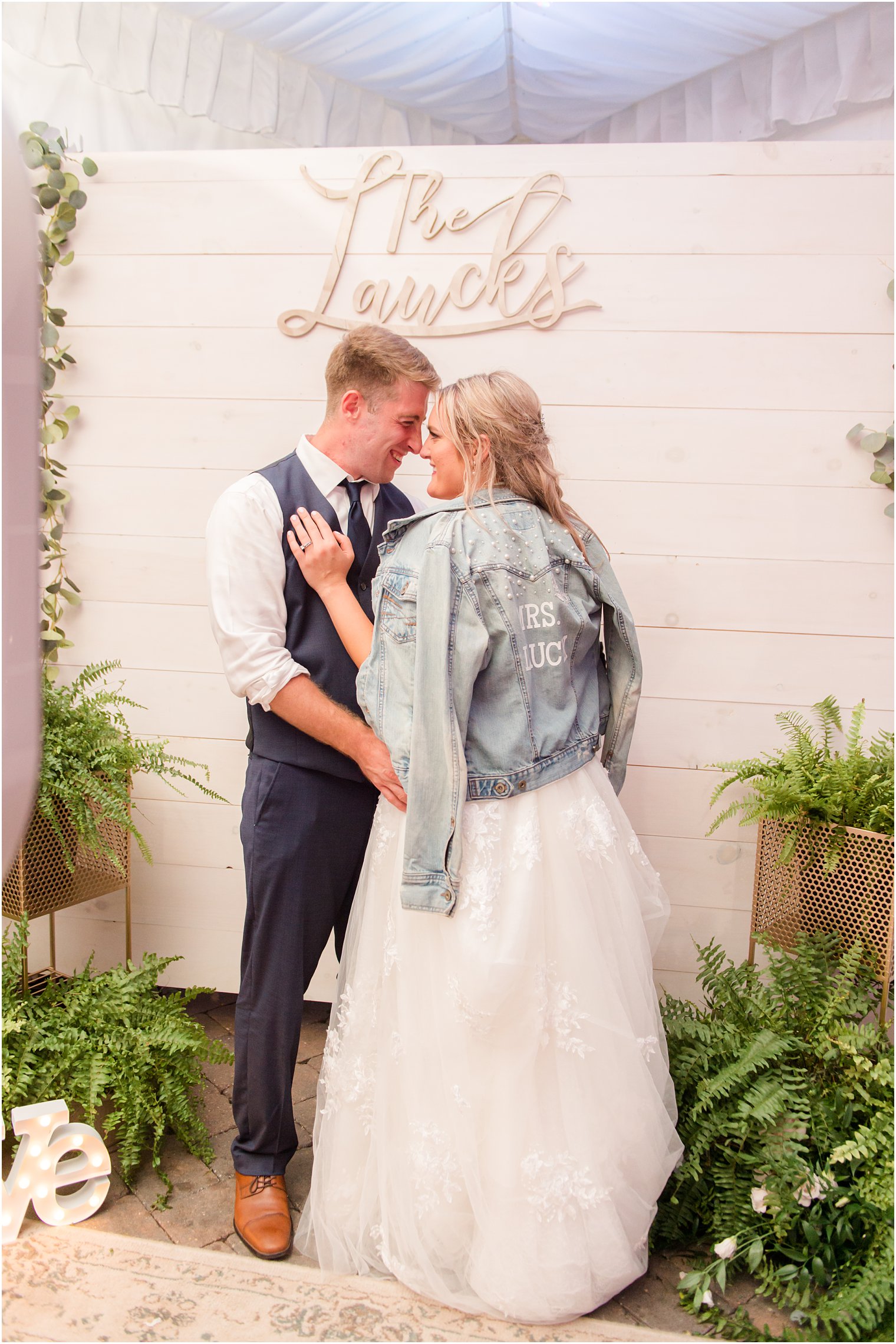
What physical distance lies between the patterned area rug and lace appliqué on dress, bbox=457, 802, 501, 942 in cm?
74

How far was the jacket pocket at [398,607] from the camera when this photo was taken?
5.84 feet

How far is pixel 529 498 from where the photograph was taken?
1848 mm

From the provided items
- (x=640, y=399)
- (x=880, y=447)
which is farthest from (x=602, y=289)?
(x=880, y=447)

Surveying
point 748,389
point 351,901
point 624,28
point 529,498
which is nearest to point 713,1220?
point 351,901

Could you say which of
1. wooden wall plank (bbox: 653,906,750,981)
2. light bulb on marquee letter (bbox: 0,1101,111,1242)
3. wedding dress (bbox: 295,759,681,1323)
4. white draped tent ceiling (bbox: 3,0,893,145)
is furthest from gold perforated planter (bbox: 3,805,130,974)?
white draped tent ceiling (bbox: 3,0,893,145)

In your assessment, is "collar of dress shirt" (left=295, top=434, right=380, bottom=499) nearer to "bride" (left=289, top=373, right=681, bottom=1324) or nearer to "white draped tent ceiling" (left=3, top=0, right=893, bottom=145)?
"bride" (left=289, top=373, right=681, bottom=1324)

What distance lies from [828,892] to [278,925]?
1236 millimetres

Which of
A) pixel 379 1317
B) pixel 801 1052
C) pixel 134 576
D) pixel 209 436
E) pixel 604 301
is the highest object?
pixel 604 301

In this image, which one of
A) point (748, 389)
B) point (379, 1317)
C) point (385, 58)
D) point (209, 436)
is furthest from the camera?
point (385, 58)

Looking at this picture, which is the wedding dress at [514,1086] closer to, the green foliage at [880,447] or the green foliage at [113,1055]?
the green foliage at [113,1055]

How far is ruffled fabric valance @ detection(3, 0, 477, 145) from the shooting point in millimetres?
3225

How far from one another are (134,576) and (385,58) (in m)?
2.59

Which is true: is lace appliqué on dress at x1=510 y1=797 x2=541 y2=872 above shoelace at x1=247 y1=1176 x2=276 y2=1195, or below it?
above

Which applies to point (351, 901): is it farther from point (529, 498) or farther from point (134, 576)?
point (134, 576)
